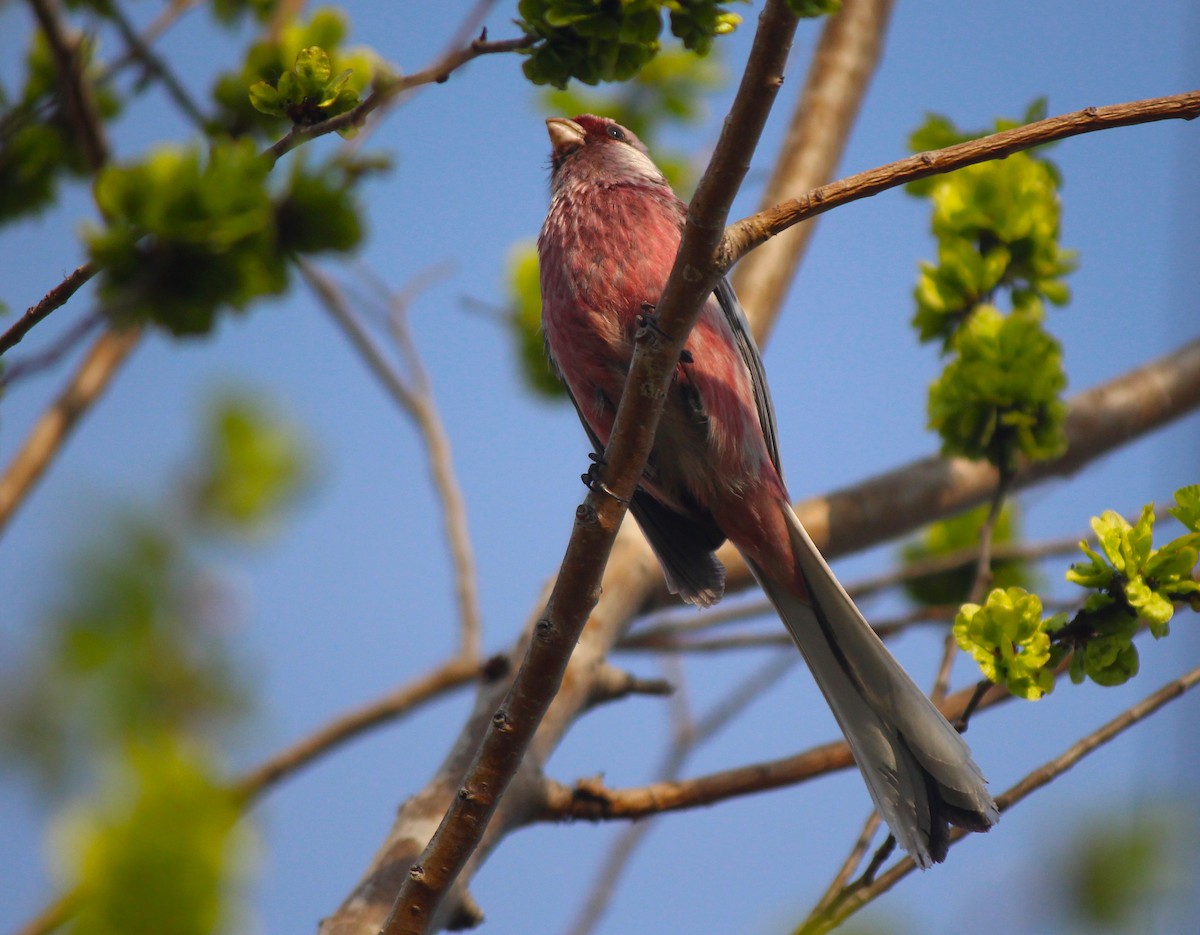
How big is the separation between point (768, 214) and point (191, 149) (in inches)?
44.4

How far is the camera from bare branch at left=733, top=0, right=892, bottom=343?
16.3 feet

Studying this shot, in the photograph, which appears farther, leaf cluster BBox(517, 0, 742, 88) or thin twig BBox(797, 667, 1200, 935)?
thin twig BBox(797, 667, 1200, 935)

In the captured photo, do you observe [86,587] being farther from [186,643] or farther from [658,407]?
[658,407]

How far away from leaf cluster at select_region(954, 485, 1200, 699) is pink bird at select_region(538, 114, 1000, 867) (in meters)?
0.49

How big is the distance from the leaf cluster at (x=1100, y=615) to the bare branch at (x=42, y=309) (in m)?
1.88

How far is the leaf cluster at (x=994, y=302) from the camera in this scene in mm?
3680

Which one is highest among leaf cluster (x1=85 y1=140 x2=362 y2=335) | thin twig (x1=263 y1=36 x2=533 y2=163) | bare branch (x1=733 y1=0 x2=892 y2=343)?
bare branch (x1=733 y1=0 x2=892 y2=343)

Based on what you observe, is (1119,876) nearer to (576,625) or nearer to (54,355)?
(576,625)

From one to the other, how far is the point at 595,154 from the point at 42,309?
2655 millimetres

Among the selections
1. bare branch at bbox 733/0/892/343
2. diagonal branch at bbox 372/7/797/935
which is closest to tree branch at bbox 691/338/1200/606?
bare branch at bbox 733/0/892/343

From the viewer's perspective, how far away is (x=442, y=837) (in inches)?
92.7

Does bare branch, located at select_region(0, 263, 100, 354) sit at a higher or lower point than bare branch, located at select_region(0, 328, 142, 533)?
lower

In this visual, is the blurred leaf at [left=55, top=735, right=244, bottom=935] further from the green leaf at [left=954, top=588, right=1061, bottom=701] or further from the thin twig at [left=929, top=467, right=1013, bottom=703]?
the thin twig at [left=929, top=467, right=1013, bottom=703]

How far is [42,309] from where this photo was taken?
1892 millimetres
